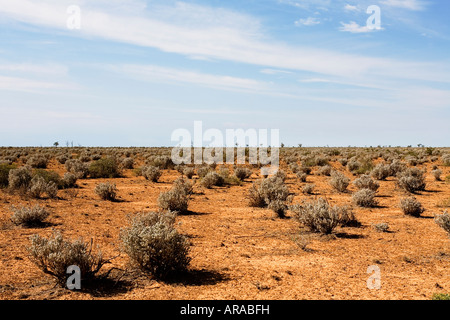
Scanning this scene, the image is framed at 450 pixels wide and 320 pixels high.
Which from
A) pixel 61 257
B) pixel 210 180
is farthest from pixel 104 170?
pixel 61 257

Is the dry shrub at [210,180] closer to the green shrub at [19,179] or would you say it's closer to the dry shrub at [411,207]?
the green shrub at [19,179]

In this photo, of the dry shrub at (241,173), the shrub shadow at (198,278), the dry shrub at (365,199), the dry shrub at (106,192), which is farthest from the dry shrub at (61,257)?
the dry shrub at (241,173)

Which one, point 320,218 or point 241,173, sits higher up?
point 241,173

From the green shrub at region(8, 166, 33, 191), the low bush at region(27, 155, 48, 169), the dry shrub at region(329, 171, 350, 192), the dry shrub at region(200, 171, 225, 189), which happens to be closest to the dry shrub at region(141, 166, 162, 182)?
the dry shrub at region(200, 171, 225, 189)

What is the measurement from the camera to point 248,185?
22.5 meters

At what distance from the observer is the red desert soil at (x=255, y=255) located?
6312mm

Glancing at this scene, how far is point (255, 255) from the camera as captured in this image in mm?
8672

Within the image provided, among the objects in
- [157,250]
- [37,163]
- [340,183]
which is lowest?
[157,250]

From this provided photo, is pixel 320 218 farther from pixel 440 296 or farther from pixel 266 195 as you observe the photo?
pixel 440 296

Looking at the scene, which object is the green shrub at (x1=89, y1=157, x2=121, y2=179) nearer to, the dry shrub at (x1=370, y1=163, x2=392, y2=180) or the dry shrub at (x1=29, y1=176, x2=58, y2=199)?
the dry shrub at (x1=29, y1=176, x2=58, y2=199)

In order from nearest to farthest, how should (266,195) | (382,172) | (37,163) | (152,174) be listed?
(266,195), (152,174), (382,172), (37,163)
